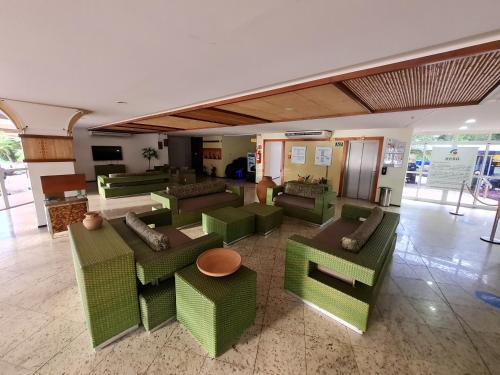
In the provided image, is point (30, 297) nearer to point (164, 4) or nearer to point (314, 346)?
point (314, 346)

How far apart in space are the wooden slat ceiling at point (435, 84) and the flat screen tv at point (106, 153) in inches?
403

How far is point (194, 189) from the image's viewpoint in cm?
465

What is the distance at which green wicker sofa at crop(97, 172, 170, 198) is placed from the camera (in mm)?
6094

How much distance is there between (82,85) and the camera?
2303mm

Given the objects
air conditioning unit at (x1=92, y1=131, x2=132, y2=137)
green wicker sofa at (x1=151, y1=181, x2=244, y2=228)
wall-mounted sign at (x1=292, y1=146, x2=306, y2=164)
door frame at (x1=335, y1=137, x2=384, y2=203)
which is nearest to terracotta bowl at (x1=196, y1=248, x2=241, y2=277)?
green wicker sofa at (x1=151, y1=181, x2=244, y2=228)

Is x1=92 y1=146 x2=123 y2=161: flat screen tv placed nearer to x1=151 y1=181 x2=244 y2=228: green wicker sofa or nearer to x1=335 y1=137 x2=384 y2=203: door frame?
x1=151 y1=181 x2=244 y2=228: green wicker sofa

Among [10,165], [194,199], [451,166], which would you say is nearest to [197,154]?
[10,165]

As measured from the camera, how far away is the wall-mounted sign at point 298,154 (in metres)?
7.66

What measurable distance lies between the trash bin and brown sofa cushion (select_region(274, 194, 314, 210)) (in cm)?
288

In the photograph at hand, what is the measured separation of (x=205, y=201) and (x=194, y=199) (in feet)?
0.92

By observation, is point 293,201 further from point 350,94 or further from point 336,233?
point 350,94

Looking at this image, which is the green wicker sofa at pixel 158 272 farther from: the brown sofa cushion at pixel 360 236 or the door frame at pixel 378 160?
the door frame at pixel 378 160

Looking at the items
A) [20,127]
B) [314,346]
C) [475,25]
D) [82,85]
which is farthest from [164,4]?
[20,127]

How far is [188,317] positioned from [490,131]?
8.69 meters
